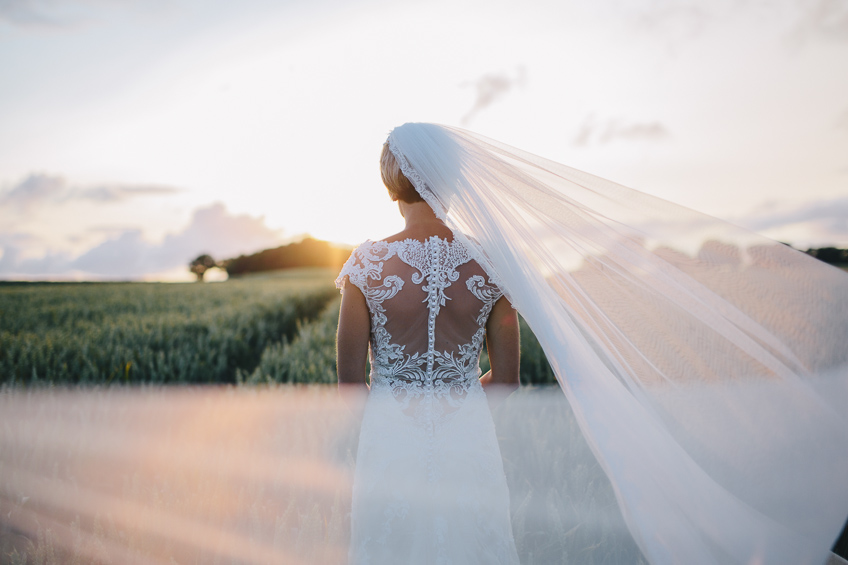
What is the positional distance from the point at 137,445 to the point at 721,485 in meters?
4.28

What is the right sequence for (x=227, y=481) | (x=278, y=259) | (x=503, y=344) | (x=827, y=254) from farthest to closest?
(x=278, y=259)
(x=827, y=254)
(x=227, y=481)
(x=503, y=344)

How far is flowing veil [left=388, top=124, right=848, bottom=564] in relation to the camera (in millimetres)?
1745

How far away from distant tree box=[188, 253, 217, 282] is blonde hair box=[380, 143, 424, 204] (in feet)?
272

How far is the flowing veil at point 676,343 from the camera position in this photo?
1.75 metres

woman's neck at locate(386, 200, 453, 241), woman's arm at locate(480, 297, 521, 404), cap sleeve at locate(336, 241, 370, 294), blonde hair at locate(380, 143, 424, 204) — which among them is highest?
blonde hair at locate(380, 143, 424, 204)

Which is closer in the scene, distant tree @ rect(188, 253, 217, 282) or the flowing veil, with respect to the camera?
the flowing veil

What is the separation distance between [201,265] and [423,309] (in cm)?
8421

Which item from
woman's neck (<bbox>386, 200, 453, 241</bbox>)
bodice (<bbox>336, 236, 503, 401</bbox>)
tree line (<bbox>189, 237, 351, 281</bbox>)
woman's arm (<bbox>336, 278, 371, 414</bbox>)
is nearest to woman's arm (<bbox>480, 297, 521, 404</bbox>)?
bodice (<bbox>336, 236, 503, 401</bbox>)

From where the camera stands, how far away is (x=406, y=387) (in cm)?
178

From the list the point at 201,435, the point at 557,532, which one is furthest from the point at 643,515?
the point at 201,435

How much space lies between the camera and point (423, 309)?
1710 millimetres

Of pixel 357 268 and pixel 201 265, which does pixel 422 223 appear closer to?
pixel 357 268

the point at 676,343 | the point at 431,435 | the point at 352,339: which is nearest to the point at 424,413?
the point at 431,435

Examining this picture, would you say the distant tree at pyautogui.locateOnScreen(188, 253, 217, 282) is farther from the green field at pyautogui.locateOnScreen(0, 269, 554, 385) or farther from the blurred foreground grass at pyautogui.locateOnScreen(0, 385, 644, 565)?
the blurred foreground grass at pyautogui.locateOnScreen(0, 385, 644, 565)
